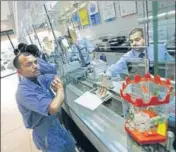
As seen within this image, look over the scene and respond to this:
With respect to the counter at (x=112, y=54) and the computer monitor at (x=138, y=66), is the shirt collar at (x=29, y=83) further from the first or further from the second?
the computer monitor at (x=138, y=66)

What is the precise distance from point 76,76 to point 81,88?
8.1 inches

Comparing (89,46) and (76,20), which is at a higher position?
(76,20)

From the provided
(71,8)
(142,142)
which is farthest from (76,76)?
(142,142)

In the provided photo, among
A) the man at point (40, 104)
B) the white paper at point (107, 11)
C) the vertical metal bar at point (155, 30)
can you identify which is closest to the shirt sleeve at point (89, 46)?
the man at point (40, 104)

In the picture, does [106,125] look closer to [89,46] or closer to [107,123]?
[107,123]

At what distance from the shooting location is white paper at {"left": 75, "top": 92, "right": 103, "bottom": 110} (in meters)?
1.20

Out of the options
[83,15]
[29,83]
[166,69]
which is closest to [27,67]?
[29,83]

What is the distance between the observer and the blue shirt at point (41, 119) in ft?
3.76

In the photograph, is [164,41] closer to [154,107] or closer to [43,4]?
[154,107]

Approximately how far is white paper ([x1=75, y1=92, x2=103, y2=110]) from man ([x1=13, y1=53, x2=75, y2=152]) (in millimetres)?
178

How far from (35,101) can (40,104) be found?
0.14 feet

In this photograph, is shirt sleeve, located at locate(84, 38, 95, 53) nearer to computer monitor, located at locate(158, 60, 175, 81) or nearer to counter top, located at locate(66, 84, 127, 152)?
counter top, located at locate(66, 84, 127, 152)

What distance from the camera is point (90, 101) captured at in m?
1.25

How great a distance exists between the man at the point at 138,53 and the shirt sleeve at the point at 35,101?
46 cm
